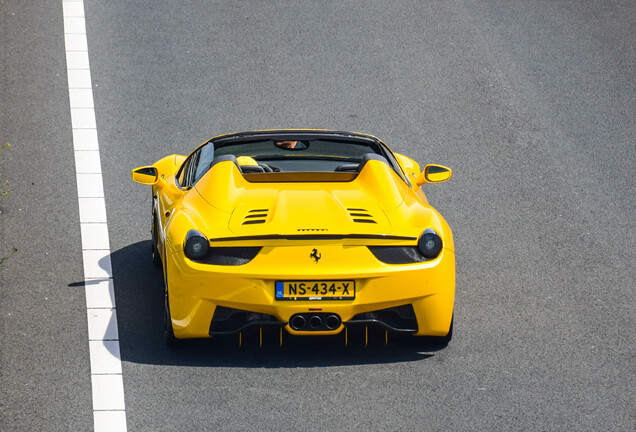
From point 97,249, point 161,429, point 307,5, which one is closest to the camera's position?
point 161,429

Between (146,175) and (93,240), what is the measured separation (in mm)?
1208

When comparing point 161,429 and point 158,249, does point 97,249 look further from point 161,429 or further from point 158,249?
point 161,429

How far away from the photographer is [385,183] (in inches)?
291

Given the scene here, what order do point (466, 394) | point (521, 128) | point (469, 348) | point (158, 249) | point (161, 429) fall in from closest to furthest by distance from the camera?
point (161, 429), point (466, 394), point (469, 348), point (158, 249), point (521, 128)

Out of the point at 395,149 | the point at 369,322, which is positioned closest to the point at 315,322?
the point at 369,322

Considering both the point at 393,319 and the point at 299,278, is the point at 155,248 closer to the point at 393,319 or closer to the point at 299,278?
the point at 299,278

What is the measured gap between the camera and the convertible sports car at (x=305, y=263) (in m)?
6.53

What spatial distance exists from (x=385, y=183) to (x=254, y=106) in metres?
5.58

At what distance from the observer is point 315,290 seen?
6.54 m

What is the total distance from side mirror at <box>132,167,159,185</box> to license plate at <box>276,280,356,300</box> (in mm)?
2139

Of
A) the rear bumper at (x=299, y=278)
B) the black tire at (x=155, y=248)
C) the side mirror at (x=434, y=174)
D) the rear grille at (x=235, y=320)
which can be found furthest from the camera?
the black tire at (x=155, y=248)

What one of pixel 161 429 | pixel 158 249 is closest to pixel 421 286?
pixel 161 429

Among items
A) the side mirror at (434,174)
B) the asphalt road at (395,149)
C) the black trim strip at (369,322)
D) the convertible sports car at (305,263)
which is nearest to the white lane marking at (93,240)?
the asphalt road at (395,149)

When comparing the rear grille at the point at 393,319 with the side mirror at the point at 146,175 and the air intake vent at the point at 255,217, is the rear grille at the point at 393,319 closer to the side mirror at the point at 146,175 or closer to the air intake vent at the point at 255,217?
the air intake vent at the point at 255,217
